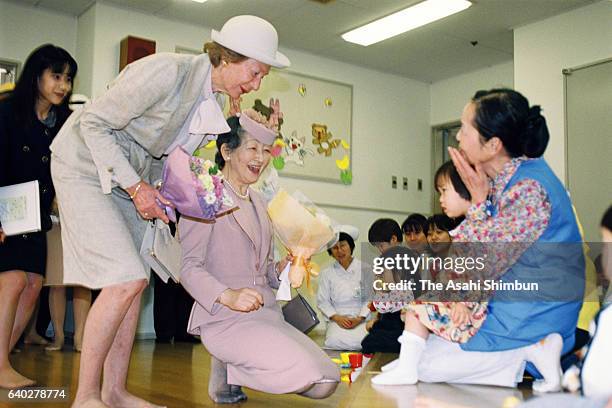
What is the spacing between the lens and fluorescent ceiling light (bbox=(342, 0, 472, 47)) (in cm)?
509

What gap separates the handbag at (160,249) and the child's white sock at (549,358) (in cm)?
110

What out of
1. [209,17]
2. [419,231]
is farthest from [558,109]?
[209,17]

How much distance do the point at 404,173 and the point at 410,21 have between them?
6.40 ft

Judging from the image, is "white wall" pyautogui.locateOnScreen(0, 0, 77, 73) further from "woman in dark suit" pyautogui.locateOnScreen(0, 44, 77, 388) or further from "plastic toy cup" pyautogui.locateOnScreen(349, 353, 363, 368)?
"plastic toy cup" pyautogui.locateOnScreen(349, 353, 363, 368)

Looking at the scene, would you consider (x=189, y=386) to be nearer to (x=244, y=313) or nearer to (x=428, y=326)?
(x=244, y=313)

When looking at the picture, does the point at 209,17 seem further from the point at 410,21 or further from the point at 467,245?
the point at 467,245

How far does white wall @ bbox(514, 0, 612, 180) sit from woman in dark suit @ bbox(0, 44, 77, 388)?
147 inches

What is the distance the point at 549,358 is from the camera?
1.72 meters

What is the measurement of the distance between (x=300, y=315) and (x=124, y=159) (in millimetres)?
931

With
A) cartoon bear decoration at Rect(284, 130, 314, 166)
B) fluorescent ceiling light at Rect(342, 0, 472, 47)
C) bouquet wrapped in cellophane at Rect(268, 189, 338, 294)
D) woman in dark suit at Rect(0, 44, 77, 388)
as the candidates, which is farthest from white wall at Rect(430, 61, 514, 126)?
woman in dark suit at Rect(0, 44, 77, 388)

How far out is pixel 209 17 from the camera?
5.44 meters

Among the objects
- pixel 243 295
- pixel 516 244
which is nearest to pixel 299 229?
pixel 243 295

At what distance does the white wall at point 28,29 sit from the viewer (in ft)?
16.6

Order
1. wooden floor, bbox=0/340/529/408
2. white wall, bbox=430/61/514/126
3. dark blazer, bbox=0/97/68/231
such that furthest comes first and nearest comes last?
white wall, bbox=430/61/514/126, dark blazer, bbox=0/97/68/231, wooden floor, bbox=0/340/529/408
